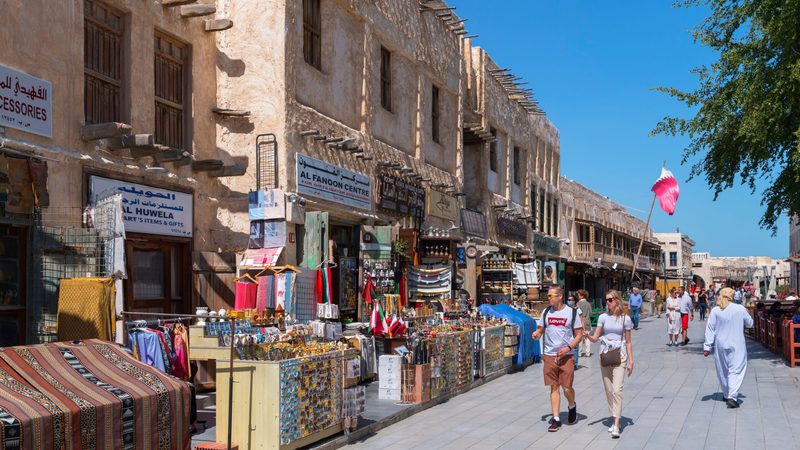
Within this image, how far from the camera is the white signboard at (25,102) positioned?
919cm

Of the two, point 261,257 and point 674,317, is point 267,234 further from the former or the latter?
point 674,317

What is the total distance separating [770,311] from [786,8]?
9.12 metres

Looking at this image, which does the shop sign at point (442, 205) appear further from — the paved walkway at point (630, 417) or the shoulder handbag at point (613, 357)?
the shoulder handbag at point (613, 357)

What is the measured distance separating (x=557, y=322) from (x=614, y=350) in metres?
0.83

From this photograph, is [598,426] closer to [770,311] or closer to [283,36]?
[283,36]

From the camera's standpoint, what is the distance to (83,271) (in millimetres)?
→ 9492

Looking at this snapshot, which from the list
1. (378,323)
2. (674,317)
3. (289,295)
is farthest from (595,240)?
(289,295)

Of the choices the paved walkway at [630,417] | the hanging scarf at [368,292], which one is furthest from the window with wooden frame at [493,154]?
the paved walkway at [630,417]

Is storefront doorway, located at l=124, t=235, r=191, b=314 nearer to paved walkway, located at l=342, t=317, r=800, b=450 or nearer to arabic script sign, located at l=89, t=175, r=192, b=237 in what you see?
arabic script sign, located at l=89, t=175, r=192, b=237

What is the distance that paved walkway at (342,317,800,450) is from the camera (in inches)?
375

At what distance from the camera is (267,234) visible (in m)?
13.6

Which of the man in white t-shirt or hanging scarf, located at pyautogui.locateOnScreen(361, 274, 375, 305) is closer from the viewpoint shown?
the man in white t-shirt

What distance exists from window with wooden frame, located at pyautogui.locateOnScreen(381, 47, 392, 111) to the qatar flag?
2056 centimetres

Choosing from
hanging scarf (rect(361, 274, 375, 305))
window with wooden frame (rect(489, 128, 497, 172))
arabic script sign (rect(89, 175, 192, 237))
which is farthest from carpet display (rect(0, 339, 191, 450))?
window with wooden frame (rect(489, 128, 497, 172))
